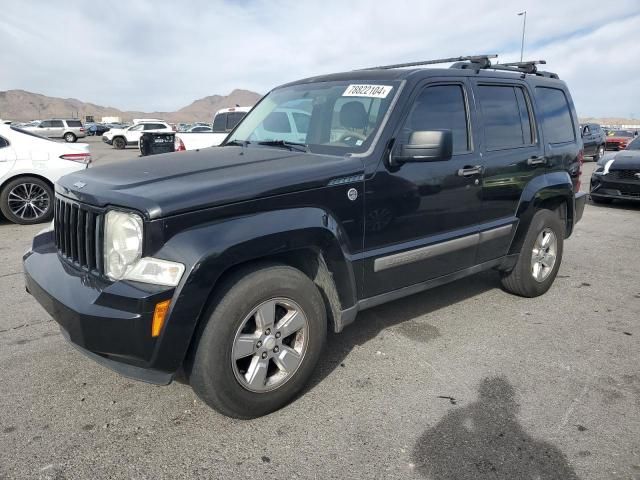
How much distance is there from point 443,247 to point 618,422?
151cm

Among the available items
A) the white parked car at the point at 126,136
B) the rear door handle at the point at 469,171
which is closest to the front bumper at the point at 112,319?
the rear door handle at the point at 469,171

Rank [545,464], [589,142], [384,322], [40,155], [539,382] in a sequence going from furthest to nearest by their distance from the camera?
[589,142]
[40,155]
[384,322]
[539,382]
[545,464]

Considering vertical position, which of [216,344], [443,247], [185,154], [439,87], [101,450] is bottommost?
[101,450]

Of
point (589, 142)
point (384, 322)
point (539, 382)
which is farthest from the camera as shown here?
point (589, 142)

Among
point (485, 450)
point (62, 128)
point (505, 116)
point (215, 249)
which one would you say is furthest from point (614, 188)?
point (62, 128)

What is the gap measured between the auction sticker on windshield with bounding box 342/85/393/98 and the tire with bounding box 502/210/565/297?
204cm

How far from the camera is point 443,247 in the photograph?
3.55 meters

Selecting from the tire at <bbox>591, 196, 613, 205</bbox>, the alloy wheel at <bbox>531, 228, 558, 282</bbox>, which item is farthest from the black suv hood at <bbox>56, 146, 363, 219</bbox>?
the tire at <bbox>591, 196, 613, 205</bbox>

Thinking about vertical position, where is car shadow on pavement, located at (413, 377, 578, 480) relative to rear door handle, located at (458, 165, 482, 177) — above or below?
below

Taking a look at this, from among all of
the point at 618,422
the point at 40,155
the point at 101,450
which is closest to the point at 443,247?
the point at 618,422

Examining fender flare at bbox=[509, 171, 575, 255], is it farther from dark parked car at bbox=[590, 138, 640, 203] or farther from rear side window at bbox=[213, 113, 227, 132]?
rear side window at bbox=[213, 113, 227, 132]

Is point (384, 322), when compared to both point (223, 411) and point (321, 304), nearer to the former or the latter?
point (321, 304)

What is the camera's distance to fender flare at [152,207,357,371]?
7.55 ft

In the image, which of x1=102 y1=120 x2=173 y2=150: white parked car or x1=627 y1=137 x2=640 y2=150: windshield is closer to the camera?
x1=627 y1=137 x2=640 y2=150: windshield
